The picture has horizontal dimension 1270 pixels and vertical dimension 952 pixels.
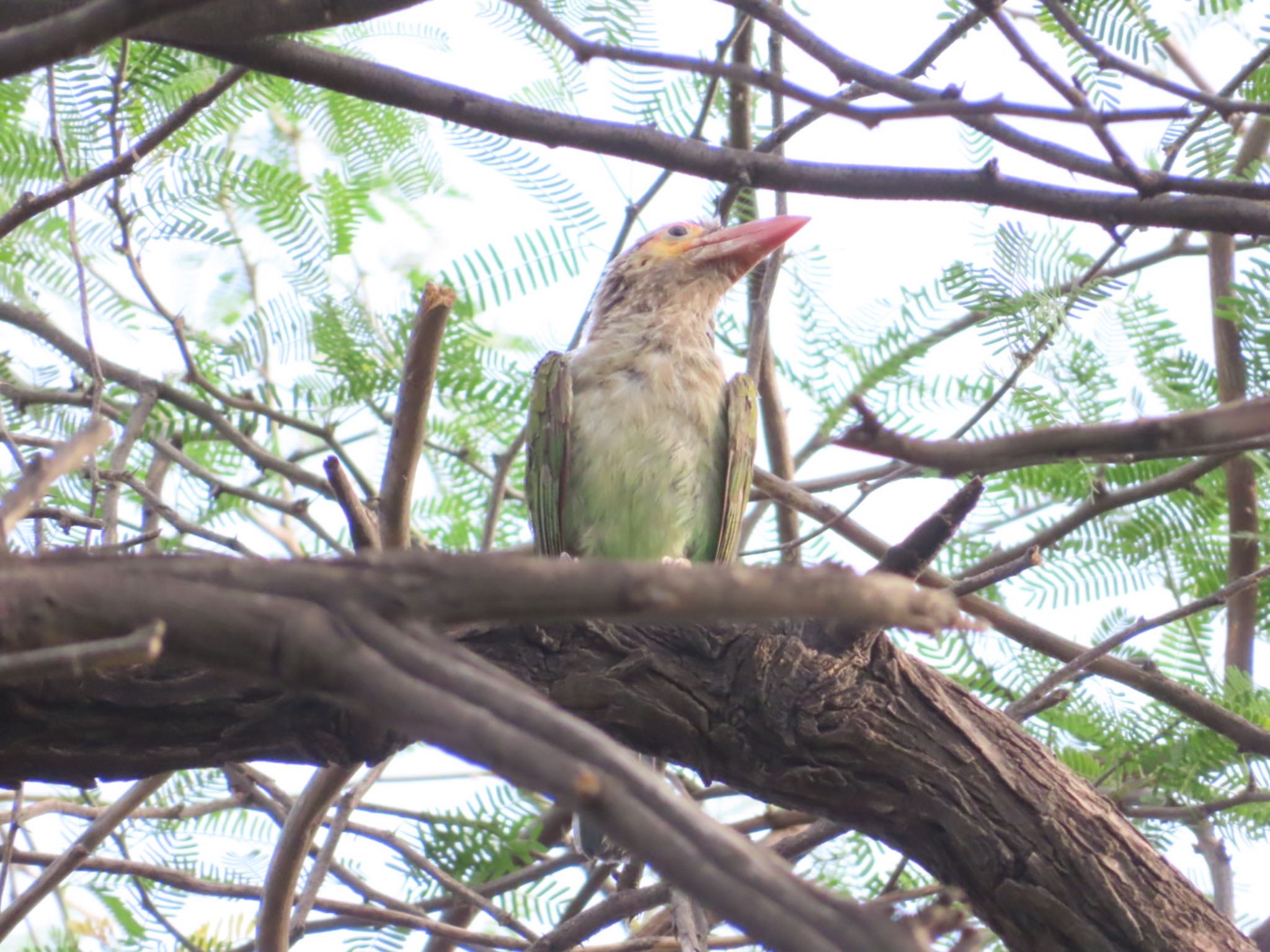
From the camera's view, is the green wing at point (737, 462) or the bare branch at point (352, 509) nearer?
the bare branch at point (352, 509)

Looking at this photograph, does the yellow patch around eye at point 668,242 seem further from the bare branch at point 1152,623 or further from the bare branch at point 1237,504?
the bare branch at point 1152,623

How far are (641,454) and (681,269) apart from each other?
1.07 metres

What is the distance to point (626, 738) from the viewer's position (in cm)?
307

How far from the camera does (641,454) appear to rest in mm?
4340

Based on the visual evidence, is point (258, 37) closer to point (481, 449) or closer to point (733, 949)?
point (481, 449)

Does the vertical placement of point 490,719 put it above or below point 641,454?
below

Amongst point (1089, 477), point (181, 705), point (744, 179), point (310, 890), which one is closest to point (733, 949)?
point (310, 890)

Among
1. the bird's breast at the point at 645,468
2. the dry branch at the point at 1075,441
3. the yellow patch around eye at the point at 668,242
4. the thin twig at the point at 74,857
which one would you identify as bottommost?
the dry branch at the point at 1075,441

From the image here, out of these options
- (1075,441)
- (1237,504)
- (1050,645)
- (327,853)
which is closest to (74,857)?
(327,853)

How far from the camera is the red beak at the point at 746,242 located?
4.54 meters

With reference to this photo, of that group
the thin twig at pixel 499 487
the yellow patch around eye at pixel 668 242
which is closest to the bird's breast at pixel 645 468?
the thin twig at pixel 499 487

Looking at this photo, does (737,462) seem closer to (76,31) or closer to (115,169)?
(115,169)

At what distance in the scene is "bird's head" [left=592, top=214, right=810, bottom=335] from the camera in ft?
16.0

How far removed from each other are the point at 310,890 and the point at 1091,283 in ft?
8.77
